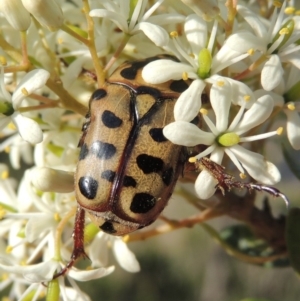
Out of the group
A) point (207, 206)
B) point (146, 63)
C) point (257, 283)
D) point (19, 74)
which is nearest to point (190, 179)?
point (207, 206)

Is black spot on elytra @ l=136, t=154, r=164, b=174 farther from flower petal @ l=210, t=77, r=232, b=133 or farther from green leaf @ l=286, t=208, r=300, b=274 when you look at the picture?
green leaf @ l=286, t=208, r=300, b=274

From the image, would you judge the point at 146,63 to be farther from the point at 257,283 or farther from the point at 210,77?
the point at 257,283

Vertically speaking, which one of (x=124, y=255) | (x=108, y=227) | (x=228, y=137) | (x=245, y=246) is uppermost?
(x=228, y=137)

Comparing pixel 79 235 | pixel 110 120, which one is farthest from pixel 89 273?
pixel 110 120

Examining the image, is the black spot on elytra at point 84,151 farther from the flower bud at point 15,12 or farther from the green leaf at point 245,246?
the green leaf at point 245,246

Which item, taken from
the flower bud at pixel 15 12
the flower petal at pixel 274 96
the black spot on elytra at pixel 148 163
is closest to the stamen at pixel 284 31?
the flower petal at pixel 274 96

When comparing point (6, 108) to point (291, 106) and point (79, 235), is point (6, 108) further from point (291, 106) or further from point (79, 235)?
point (291, 106)
